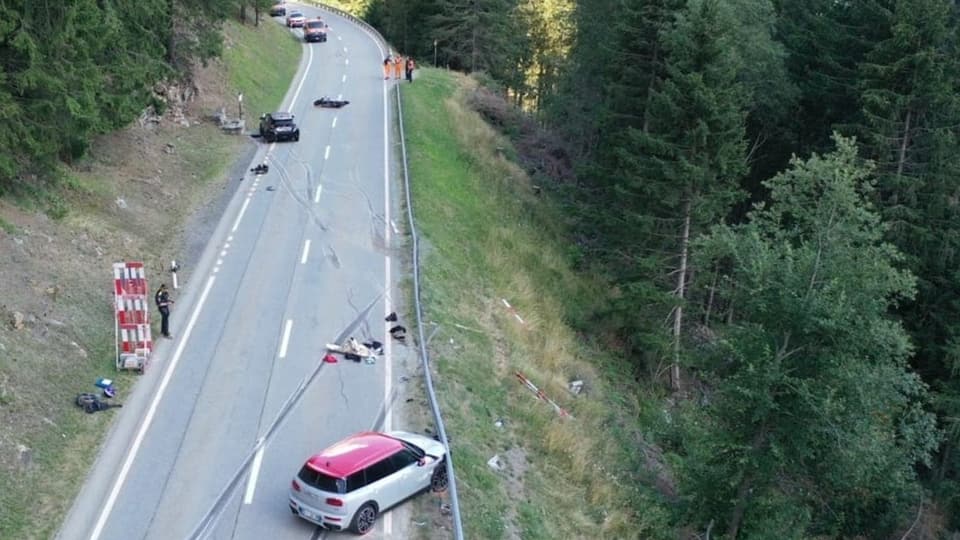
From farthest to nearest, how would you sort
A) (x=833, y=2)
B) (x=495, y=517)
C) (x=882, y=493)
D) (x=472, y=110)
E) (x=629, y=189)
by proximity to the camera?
1. (x=472, y=110)
2. (x=833, y=2)
3. (x=629, y=189)
4. (x=882, y=493)
5. (x=495, y=517)

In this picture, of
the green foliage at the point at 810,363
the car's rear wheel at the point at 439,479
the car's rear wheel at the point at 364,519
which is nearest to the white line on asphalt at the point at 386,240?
the car's rear wheel at the point at 439,479

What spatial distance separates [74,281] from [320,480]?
36.8ft

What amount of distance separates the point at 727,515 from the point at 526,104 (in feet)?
217

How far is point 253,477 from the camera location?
1552cm

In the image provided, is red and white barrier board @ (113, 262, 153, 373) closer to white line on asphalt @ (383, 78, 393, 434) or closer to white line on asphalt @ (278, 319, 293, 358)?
white line on asphalt @ (278, 319, 293, 358)

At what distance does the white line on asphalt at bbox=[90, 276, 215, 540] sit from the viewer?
1435 centimetres

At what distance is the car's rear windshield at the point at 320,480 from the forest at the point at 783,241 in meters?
8.94

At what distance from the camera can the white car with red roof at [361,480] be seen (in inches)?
533

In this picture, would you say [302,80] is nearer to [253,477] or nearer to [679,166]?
[679,166]

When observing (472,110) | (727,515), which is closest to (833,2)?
(472,110)

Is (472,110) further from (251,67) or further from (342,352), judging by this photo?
(342,352)

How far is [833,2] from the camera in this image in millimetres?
37531

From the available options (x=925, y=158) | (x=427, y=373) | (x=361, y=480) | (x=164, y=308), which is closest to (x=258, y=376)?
(x=164, y=308)

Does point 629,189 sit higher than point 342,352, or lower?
higher
